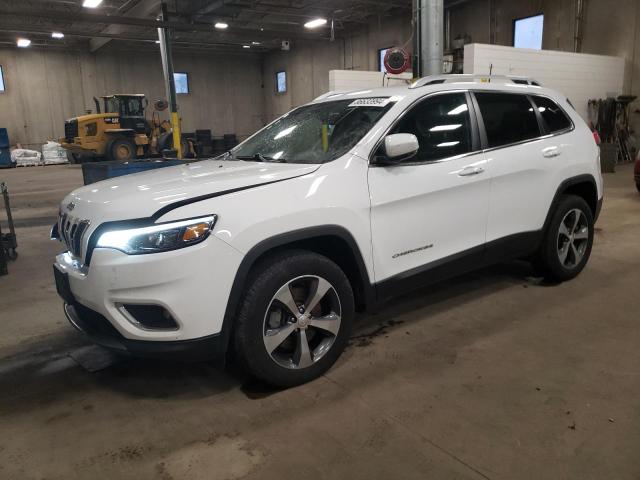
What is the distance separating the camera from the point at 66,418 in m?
2.56

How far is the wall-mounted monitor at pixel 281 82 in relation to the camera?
91.5 ft

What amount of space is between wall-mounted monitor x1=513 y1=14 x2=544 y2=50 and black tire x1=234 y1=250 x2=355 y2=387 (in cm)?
1492

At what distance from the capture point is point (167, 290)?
2.29 metres

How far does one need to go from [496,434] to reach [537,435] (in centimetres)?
18

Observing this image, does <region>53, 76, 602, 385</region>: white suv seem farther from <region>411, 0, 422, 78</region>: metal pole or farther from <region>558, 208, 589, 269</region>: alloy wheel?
<region>411, 0, 422, 78</region>: metal pole

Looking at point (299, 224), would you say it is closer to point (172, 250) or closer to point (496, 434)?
point (172, 250)

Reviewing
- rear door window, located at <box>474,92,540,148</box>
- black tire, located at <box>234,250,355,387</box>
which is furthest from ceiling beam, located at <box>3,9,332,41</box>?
black tire, located at <box>234,250,355,387</box>

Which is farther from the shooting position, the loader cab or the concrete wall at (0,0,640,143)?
the loader cab

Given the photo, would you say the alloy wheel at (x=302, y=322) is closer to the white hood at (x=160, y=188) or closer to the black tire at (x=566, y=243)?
the white hood at (x=160, y=188)

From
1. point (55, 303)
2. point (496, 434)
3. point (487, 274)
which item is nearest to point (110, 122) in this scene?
point (55, 303)

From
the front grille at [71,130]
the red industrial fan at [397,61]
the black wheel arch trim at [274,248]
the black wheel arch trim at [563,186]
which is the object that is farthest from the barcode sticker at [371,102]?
the front grille at [71,130]

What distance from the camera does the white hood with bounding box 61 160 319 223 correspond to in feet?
7.93

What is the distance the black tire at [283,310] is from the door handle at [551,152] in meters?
2.01

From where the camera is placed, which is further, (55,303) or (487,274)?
(487,274)
